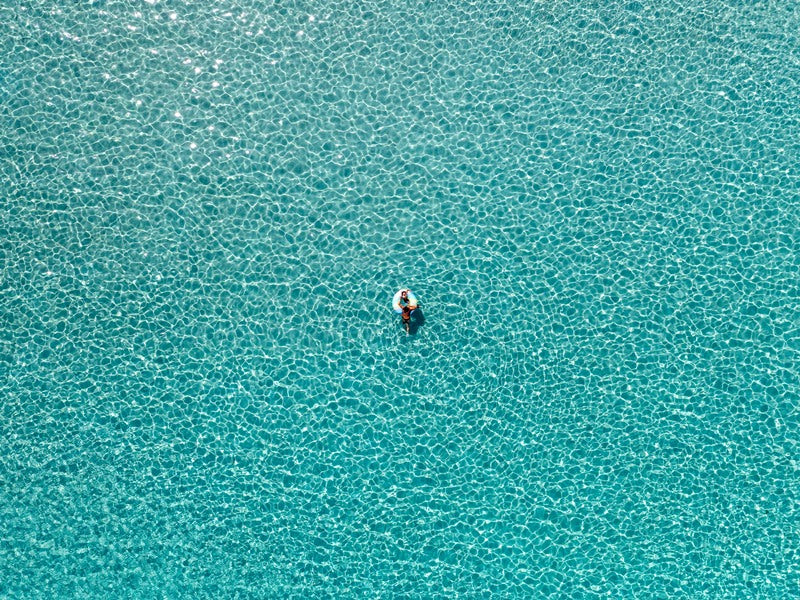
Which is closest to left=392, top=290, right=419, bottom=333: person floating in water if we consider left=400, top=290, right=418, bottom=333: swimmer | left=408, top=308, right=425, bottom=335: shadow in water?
left=400, top=290, right=418, bottom=333: swimmer

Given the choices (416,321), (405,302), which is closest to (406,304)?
(405,302)

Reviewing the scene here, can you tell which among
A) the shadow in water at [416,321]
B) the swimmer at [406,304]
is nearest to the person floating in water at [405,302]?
the swimmer at [406,304]

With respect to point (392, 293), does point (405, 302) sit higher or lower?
lower

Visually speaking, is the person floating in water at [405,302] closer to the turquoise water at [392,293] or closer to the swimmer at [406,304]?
the swimmer at [406,304]

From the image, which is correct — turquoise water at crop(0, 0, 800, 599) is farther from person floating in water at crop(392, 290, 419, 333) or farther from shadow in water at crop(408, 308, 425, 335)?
person floating in water at crop(392, 290, 419, 333)

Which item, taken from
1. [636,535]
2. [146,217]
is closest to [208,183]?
[146,217]

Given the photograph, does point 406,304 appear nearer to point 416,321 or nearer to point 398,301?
point 398,301

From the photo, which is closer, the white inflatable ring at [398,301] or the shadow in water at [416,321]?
the white inflatable ring at [398,301]

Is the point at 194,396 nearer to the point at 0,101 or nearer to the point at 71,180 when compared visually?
the point at 71,180

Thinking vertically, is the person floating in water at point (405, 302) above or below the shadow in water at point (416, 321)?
below
